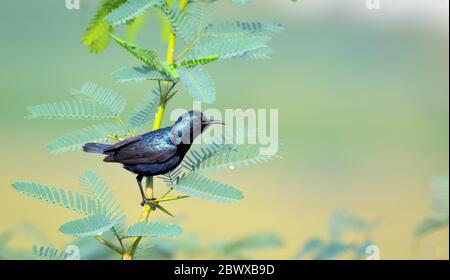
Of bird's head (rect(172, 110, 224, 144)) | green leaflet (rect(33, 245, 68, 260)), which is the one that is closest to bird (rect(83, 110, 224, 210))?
bird's head (rect(172, 110, 224, 144))

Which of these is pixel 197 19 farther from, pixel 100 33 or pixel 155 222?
pixel 155 222

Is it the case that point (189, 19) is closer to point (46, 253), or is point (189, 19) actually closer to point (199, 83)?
point (199, 83)

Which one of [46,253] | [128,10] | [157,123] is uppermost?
[128,10]

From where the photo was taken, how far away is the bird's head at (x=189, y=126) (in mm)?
754

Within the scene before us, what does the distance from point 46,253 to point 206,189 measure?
0.18m

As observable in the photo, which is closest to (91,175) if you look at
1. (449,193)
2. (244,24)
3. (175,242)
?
(244,24)

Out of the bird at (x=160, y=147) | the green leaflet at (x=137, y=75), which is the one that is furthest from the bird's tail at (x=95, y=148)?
the green leaflet at (x=137, y=75)

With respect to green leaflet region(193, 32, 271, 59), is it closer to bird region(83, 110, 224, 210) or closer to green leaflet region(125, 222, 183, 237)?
bird region(83, 110, 224, 210)

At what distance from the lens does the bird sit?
0.75m

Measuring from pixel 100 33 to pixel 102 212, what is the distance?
0.24 m

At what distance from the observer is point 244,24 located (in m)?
0.82

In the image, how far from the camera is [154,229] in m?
0.66

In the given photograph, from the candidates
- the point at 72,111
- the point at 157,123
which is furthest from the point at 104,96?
the point at 157,123

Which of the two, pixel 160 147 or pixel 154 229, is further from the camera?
pixel 160 147
